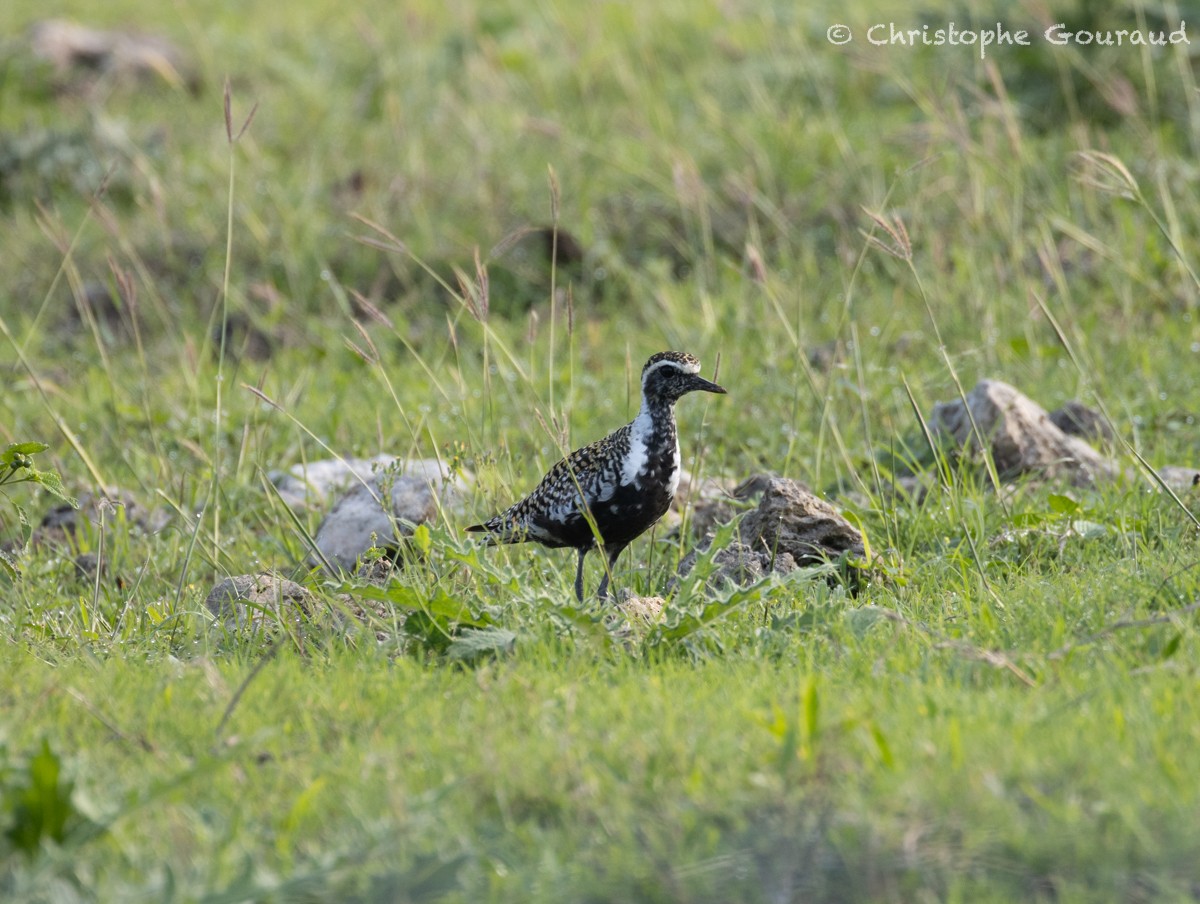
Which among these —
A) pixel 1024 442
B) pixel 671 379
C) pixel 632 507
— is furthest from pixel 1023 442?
pixel 632 507

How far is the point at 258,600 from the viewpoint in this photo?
4.93 metres

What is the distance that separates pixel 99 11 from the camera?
14516 millimetres

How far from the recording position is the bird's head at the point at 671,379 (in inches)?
211

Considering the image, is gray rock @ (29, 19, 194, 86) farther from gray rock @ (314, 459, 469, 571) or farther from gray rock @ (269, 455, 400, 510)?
gray rock @ (314, 459, 469, 571)

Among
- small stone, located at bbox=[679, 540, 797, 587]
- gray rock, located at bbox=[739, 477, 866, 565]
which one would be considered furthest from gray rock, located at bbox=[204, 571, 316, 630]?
gray rock, located at bbox=[739, 477, 866, 565]

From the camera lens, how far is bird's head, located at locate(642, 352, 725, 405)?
5348 millimetres

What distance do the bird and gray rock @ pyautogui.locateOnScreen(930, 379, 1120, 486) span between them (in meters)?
1.35

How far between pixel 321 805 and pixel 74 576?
9.31ft

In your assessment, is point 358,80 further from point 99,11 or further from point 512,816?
point 512,816

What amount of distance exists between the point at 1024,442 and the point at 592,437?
2.03 m

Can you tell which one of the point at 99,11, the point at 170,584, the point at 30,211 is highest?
the point at 99,11

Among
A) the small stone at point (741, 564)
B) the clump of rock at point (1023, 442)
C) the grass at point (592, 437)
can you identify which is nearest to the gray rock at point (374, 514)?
the grass at point (592, 437)

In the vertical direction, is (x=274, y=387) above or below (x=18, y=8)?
below

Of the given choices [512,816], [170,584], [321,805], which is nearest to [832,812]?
[512,816]
